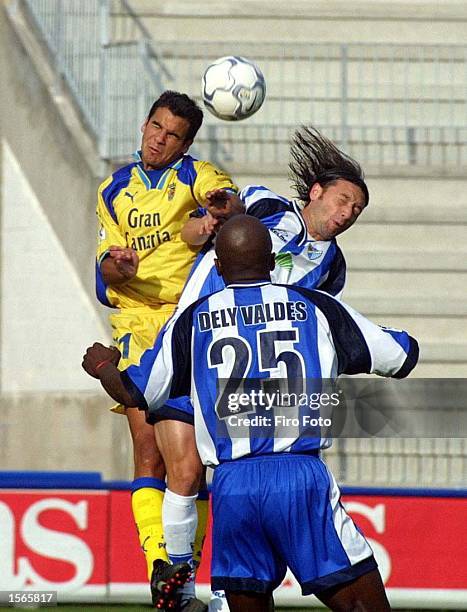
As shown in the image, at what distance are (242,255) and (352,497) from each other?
3.53 meters

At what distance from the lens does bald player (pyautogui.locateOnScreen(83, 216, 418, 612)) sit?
16.5 feet

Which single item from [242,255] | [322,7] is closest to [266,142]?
[322,7]

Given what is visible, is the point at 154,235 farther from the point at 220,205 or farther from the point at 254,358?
the point at 254,358

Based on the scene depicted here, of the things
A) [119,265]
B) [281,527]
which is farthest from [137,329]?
[281,527]

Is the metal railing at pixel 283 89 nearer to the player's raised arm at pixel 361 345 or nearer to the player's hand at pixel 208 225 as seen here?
the player's hand at pixel 208 225

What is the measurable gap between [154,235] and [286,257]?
77 cm

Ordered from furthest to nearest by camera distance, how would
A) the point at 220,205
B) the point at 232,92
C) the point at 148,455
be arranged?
the point at 232,92 → the point at 148,455 → the point at 220,205

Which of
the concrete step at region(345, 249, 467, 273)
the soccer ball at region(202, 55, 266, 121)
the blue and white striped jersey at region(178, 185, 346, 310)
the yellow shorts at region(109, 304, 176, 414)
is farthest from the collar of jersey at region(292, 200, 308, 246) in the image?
the concrete step at region(345, 249, 467, 273)

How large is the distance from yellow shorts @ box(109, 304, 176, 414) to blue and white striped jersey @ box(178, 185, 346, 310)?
400 mm

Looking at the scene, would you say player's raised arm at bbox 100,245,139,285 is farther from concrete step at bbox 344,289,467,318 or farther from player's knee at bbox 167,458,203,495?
concrete step at bbox 344,289,467,318

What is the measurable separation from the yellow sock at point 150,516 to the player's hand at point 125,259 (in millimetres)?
967

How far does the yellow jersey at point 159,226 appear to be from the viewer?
6652mm

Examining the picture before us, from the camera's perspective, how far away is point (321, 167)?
659 cm

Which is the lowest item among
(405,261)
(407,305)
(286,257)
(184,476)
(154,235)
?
(184,476)
